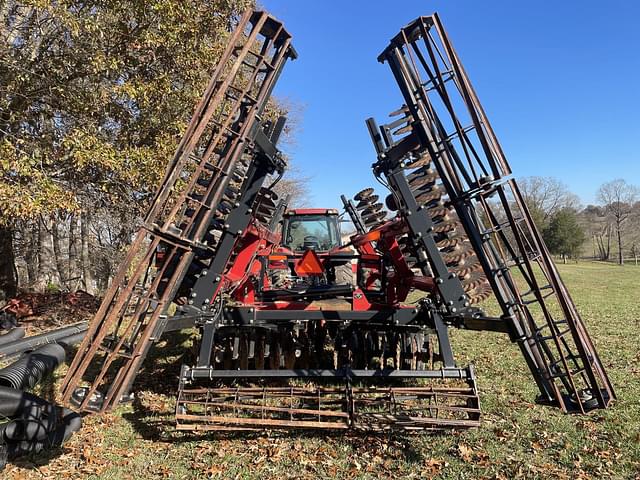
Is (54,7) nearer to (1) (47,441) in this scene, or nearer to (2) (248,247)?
(2) (248,247)

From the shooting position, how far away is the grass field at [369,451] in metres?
3.66

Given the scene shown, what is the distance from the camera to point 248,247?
4984 millimetres

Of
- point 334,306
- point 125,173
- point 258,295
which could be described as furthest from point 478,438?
point 125,173

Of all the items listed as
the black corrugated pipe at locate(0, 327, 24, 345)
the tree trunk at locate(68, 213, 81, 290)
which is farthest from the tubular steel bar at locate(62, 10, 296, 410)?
the tree trunk at locate(68, 213, 81, 290)

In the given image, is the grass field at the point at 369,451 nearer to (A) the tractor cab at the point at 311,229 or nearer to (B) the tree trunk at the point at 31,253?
(A) the tractor cab at the point at 311,229

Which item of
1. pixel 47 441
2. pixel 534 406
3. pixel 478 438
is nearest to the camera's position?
pixel 47 441

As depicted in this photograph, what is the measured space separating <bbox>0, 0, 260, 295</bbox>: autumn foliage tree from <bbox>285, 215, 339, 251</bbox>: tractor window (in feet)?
10.1

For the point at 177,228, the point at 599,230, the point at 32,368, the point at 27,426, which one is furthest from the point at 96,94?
the point at 599,230

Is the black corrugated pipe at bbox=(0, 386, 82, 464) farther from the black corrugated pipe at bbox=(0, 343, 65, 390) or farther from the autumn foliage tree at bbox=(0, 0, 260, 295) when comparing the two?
the autumn foliage tree at bbox=(0, 0, 260, 295)

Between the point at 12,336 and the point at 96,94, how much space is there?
4.50 m

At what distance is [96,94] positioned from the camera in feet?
25.6

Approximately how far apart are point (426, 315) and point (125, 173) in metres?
6.27

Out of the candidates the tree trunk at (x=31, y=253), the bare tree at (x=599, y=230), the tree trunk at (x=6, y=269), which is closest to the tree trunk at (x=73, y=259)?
the tree trunk at (x=31, y=253)

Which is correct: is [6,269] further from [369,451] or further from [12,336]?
[369,451]
